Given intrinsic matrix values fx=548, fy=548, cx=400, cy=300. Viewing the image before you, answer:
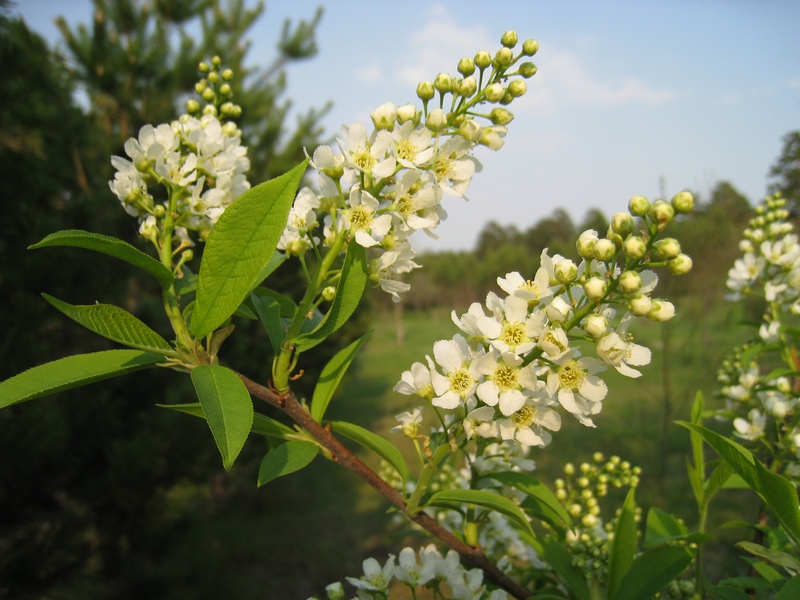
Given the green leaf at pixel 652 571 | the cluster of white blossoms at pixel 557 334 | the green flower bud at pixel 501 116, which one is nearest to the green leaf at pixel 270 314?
the cluster of white blossoms at pixel 557 334

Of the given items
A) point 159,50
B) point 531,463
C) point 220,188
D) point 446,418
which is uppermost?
point 159,50

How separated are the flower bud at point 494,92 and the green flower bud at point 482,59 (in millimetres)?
46

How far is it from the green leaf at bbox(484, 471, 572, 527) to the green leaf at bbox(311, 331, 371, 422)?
1.21 ft

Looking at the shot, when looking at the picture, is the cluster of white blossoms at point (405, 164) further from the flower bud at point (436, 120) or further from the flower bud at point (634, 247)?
the flower bud at point (634, 247)

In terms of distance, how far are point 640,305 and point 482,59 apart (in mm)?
558

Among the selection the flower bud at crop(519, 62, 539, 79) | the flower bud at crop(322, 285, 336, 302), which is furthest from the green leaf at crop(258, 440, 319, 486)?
the flower bud at crop(519, 62, 539, 79)

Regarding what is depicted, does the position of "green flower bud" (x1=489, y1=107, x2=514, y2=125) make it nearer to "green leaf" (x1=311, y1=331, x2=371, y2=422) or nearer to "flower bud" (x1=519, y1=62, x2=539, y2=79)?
"flower bud" (x1=519, y1=62, x2=539, y2=79)

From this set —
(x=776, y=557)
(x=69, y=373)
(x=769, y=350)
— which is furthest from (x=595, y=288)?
(x=769, y=350)

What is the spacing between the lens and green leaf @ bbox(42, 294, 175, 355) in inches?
34.2

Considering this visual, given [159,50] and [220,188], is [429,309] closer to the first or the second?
[159,50]

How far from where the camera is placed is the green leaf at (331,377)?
3.59ft

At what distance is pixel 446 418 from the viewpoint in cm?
114

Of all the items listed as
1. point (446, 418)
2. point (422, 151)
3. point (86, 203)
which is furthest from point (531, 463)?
point (86, 203)

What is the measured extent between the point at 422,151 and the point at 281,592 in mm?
6201
